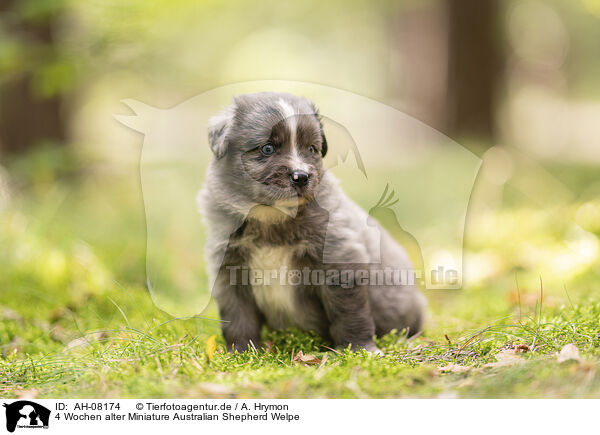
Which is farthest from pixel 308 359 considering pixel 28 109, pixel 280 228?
pixel 28 109

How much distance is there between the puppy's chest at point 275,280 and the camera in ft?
11.4

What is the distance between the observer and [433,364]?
3117 mm

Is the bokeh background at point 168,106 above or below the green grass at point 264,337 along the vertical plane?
above

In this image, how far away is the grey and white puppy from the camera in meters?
3.25

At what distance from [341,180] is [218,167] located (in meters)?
0.77

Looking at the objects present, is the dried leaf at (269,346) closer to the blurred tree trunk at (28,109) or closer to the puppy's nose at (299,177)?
the puppy's nose at (299,177)

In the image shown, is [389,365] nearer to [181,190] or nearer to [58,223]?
[181,190]

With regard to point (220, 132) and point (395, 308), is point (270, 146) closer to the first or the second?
point (220, 132)

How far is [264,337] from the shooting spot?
152 inches

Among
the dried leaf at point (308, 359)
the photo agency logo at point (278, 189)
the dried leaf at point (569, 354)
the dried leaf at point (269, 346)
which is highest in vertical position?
the photo agency logo at point (278, 189)

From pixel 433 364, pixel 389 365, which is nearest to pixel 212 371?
pixel 389 365

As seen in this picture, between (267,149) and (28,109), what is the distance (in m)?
5.98
